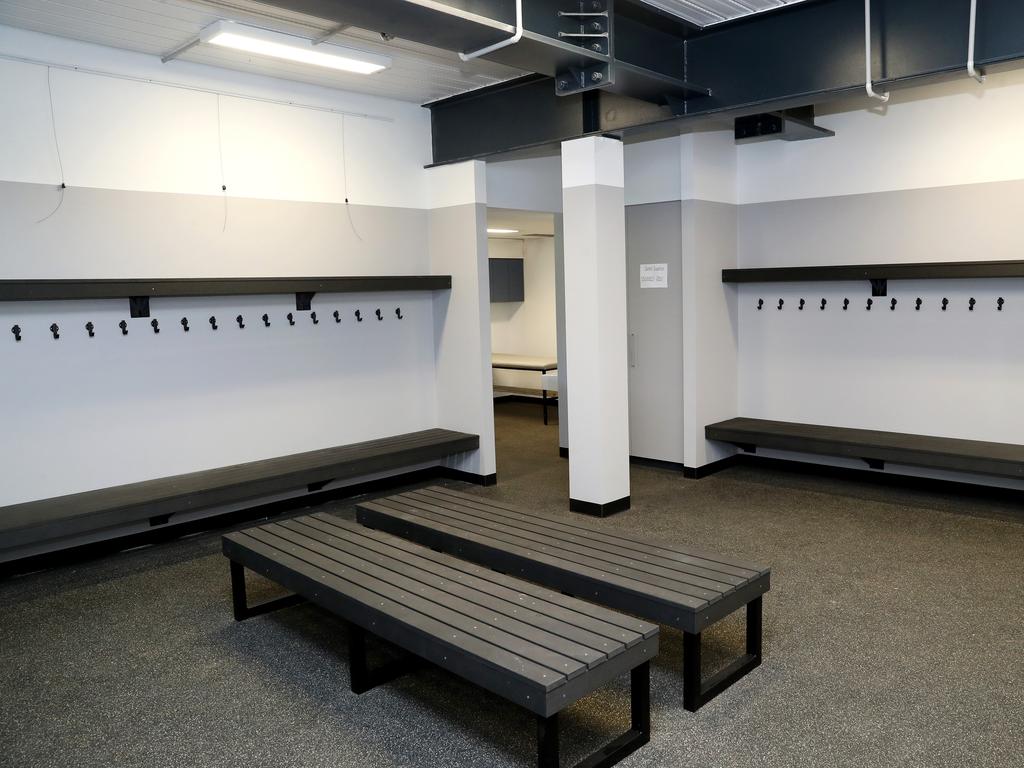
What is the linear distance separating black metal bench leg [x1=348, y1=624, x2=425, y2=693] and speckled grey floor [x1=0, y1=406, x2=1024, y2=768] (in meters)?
0.04

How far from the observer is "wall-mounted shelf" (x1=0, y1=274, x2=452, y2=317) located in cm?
382

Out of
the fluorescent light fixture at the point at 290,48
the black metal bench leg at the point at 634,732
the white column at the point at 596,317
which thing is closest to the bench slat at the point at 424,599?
the black metal bench leg at the point at 634,732

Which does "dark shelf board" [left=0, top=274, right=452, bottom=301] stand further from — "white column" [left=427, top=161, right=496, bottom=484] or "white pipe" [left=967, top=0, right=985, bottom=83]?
"white pipe" [left=967, top=0, right=985, bottom=83]

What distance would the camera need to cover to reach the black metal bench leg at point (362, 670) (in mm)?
2789

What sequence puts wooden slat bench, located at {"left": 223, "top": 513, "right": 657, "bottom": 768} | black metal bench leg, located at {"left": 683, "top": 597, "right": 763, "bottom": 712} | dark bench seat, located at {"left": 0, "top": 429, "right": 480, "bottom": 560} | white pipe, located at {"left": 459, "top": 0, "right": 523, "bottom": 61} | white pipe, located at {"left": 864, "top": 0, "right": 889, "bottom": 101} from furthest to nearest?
dark bench seat, located at {"left": 0, "top": 429, "right": 480, "bottom": 560} → white pipe, located at {"left": 864, "top": 0, "right": 889, "bottom": 101} → white pipe, located at {"left": 459, "top": 0, "right": 523, "bottom": 61} → black metal bench leg, located at {"left": 683, "top": 597, "right": 763, "bottom": 712} → wooden slat bench, located at {"left": 223, "top": 513, "right": 657, "bottom": 768}

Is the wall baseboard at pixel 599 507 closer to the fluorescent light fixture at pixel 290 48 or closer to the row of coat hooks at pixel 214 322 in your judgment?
the row of coat hooks at pixel 214 322

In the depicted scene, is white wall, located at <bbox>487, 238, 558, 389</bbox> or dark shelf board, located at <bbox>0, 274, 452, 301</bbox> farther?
white wall, located at <bbox>487, 238, 558, 389</bbox>

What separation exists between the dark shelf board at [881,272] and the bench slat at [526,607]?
143 inches

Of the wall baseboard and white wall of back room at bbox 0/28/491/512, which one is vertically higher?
white wall of back room at bbox 0/28/491/512

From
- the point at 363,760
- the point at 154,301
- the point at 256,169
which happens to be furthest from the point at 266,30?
the point at 363,760

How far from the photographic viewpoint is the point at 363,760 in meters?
2.39

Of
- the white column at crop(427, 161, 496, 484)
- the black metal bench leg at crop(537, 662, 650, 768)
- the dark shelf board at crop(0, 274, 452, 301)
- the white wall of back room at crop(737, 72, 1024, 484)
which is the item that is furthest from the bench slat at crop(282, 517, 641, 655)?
the white wall of back room at crop(737, 72, 1024, 484)

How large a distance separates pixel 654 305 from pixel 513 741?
13.1ft

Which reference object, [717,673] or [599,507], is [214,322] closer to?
[599,507]
